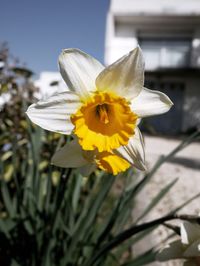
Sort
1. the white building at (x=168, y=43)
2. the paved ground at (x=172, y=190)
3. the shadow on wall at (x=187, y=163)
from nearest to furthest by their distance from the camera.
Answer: the paved ground at (x=172, y=190), the shadow on wall at (x=187, y=163), the white building at (x=168, y=43)

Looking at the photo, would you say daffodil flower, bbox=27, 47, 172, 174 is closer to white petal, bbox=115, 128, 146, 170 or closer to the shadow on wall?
white petal, bbox=115, 128, 146, 170

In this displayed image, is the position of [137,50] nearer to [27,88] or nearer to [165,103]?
[165,103]

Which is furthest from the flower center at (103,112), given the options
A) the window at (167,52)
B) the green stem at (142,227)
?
the window at (167,52)

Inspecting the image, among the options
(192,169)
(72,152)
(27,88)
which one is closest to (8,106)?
(27,88)

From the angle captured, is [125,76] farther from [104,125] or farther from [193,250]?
[193,250]

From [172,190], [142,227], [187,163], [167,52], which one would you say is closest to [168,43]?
[167,52]

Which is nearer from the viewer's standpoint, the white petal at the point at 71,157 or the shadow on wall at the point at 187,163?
the white petal at the point at 71,157

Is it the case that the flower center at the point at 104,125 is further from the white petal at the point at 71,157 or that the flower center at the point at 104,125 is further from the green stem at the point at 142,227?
the green stem at the point at 142,227
